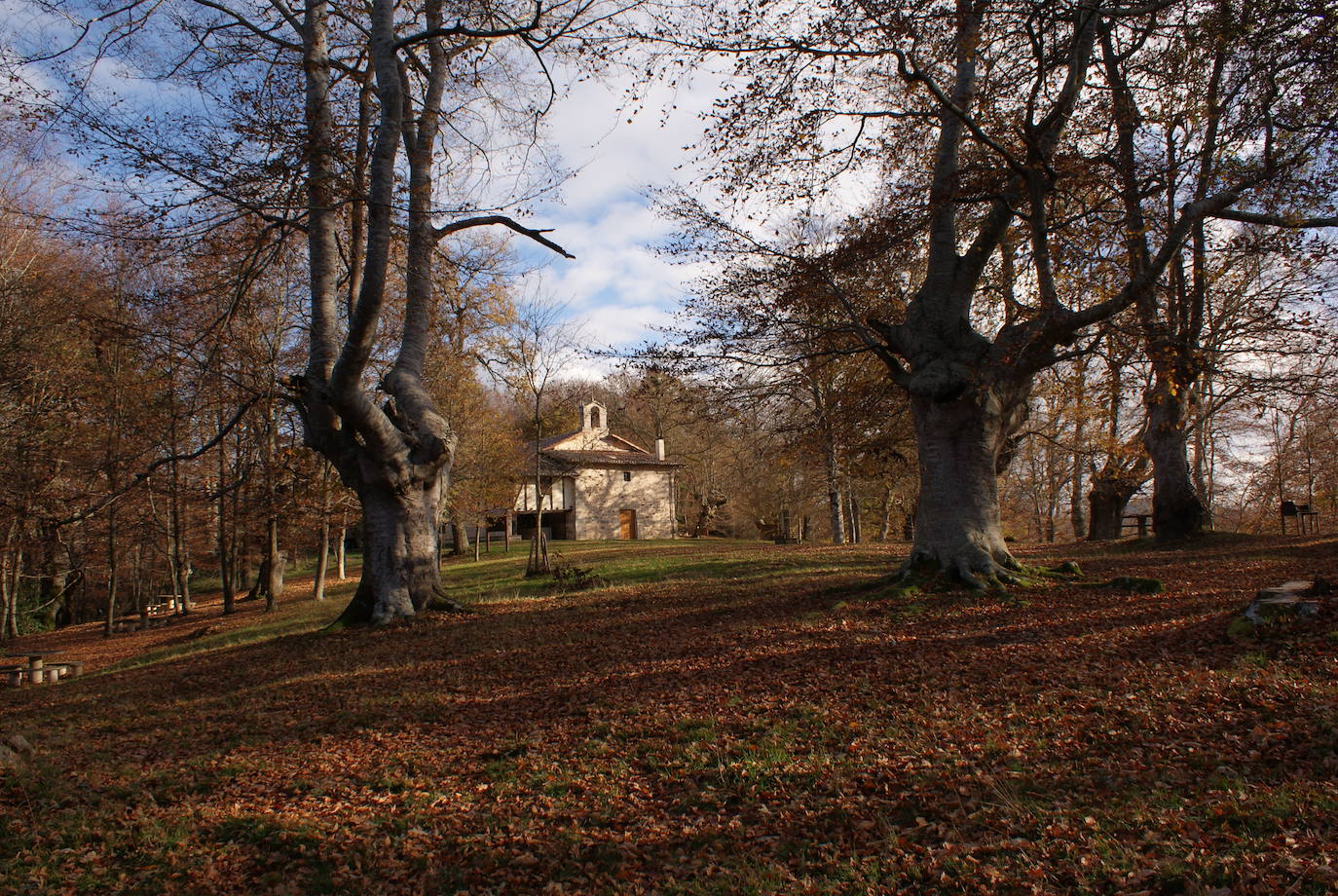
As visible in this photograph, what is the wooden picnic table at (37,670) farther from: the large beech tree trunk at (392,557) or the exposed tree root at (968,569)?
the exposed tree root at (968,569)

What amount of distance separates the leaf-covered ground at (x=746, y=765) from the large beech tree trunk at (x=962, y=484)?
1266mm

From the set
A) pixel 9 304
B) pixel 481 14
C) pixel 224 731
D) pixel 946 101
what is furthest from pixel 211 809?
pixel 9 304

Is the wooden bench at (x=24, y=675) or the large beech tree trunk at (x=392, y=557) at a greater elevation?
the large beech tree trunk at (x=392, y=557)

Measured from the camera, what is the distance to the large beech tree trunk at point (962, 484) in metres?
9.96

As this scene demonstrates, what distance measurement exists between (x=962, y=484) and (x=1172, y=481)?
9054 millimetres

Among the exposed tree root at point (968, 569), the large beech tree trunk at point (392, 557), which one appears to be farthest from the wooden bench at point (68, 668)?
the exposed tree root at point (968, 569)

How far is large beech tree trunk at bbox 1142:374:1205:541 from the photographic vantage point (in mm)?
15617

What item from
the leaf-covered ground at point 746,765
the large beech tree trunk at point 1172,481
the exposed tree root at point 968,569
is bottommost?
the leaf-covered ground at point 746,765

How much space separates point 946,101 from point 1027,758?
23.0 feet

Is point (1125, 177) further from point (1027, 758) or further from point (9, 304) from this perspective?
point (9, 304)

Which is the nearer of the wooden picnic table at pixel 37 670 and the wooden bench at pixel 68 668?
the wooden picnic table at pixel 37 670

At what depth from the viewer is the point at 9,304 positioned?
14438 mm

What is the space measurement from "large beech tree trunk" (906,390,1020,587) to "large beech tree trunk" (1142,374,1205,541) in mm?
8015

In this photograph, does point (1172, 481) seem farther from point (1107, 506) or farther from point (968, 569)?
point (968, 569)
